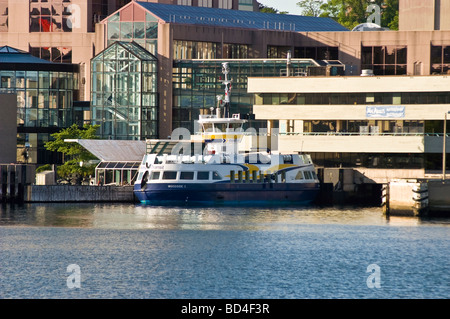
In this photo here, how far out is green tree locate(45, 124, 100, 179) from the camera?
123 meters

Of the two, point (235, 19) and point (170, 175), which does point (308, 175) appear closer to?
point (170, 175)

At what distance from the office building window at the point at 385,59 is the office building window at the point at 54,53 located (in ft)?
137

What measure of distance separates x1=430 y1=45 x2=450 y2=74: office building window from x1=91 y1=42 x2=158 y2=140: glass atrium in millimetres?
36458

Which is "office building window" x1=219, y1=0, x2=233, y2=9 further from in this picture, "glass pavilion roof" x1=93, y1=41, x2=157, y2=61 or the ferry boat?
the ferry boat

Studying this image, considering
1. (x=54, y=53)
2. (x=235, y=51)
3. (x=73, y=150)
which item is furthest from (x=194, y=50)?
(x=73, y=150)

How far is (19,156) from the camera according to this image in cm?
13788

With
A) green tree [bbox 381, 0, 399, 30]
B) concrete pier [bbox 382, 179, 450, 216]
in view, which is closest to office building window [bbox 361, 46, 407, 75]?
concrete pier [bbox 382, 179, 450, 216]

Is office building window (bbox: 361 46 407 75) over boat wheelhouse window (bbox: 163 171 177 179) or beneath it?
over

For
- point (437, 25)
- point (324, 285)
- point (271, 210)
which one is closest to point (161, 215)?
point (271, 210)

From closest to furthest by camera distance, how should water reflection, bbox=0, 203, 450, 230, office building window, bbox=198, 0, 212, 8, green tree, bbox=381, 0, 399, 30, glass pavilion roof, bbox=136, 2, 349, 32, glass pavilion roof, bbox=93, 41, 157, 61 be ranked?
water reflection, bbox=0, 203, 450, 230, glass pavilion roof, bbox=93, 41, 157, 61, glass pavilion roof, bbox=136, 2, 349, 32, office building window, bbox=198, 0, 212, 8, green tree, bbox=381, 0, 399, 30

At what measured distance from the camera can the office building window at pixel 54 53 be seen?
154 meters
